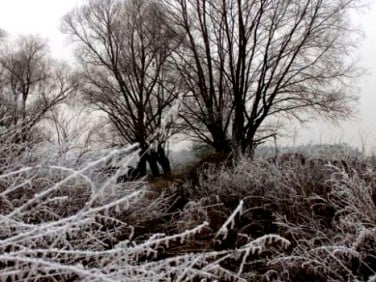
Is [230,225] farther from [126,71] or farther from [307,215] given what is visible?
[126,71]

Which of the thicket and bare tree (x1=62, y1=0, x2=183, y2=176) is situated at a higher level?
bare tree (x1=62, y1=0, x2=183, y2=176)

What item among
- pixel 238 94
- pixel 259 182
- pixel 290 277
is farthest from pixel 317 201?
pixel 238 94

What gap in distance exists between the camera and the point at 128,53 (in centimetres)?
2209

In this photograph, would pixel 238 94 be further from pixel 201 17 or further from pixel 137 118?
pixel 137 118

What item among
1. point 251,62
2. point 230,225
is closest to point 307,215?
point 230,225

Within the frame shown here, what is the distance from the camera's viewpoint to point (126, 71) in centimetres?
2239

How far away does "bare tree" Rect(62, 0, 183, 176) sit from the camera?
21062 mm

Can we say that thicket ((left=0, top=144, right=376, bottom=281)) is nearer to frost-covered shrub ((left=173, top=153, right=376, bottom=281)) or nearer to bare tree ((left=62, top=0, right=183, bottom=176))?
frost-covered shrub ((left=173, top=153, right=376, bottom=281))

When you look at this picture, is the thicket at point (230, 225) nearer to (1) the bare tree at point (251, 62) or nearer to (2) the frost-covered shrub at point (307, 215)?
(2) the frost-covered shrub at point (307, 215)

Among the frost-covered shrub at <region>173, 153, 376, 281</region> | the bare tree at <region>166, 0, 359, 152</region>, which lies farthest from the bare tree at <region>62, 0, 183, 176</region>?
the frost-covered shrub at <region>173, 153, 376, 281</region>

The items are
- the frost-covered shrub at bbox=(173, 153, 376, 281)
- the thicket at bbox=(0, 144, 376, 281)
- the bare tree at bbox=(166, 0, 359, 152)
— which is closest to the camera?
the thicket at bbox=(0, 144, 376, 281)

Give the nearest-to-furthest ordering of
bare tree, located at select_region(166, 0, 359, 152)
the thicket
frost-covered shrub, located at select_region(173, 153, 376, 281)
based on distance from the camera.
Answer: the thicket
frost-covered shrub, located at select_region(173, 153, 376, 281)
bare tree, located at select_region(166, 0, 359, 152)

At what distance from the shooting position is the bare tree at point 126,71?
2106 centimetres

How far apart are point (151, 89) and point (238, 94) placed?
6.15 meters
